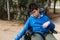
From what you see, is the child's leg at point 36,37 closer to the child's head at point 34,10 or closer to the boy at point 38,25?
the boy at point 38,25

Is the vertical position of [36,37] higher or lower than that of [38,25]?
lower

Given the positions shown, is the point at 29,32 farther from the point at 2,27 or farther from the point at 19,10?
the point at 19,10

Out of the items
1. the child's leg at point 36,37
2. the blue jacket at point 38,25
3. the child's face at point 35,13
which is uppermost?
the child's face at point 35,13

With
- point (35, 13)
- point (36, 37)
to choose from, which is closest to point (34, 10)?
point (35, 13)

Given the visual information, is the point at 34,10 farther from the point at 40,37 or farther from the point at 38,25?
the point at 40,37

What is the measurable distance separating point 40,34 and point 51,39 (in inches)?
10.3

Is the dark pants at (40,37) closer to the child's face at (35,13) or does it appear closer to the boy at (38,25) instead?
the boy at (38,25)

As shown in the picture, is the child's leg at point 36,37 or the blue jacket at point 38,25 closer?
the child's leg at point 36,37

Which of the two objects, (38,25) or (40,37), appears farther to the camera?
(38,25)

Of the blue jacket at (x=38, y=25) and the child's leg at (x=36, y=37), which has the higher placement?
the blue jacket at (x=38, y=25)

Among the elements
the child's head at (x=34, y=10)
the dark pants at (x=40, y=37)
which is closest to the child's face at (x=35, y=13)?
the child's head at (x=34, y=10)

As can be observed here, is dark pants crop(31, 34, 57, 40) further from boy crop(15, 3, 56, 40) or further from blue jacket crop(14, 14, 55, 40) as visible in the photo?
blue jacket crop(14, 14, 55, 40)

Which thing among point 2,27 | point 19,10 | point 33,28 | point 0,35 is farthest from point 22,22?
point 33,28

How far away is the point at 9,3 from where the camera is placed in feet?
36.8
